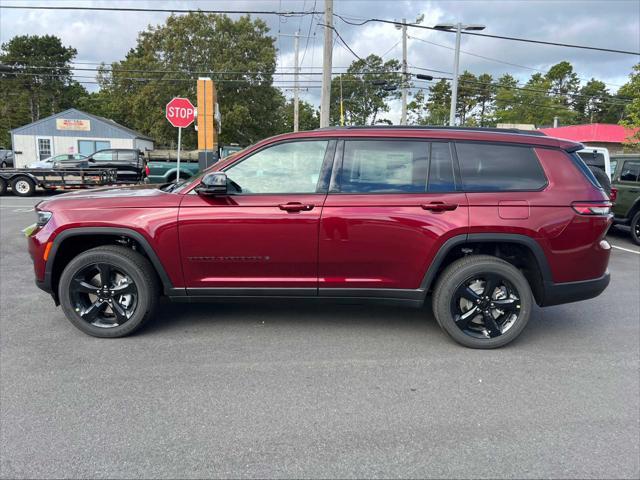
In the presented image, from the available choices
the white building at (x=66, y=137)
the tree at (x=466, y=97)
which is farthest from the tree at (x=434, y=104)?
the white building at (x=66, y=137)

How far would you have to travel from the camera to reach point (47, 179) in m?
17.1

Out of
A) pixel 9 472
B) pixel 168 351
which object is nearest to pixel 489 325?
pixel 168 351

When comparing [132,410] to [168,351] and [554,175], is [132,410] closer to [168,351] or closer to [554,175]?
[168,351]

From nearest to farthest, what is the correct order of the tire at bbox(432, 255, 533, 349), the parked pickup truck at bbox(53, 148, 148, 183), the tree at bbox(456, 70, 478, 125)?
the tire at bbox(432, 255, 533, 349) < the parked pickup truck at bbox(53, 148, 148, 183) < the tree at bbox(456, 70, 478, 125)

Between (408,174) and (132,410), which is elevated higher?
(408,174)

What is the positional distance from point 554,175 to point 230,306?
132 inches

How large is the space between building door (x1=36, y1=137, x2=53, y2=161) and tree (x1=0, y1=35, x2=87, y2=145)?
20340 mm

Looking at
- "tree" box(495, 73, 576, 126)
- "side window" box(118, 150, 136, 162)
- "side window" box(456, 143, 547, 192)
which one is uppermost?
"tree" box(495, 73, 576, 126)

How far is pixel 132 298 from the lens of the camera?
3875mm

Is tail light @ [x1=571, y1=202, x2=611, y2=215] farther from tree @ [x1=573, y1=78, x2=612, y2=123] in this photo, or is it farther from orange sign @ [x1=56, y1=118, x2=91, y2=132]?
tree @ [x1=573, y1=78, x2=612, y2=123]

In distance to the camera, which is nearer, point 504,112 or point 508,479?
point 508,479

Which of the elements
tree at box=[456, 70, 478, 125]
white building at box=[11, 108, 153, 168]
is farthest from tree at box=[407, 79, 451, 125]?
Result: white building at box=[11, 108, 153, 168]

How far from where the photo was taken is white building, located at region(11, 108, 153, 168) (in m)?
33.6

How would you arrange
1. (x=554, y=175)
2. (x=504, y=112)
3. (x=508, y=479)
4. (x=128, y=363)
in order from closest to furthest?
1. (x=508, y=479)
2. (x=128, y=363)
3. (x=554, y=175)
4. (x=504, y=112)
